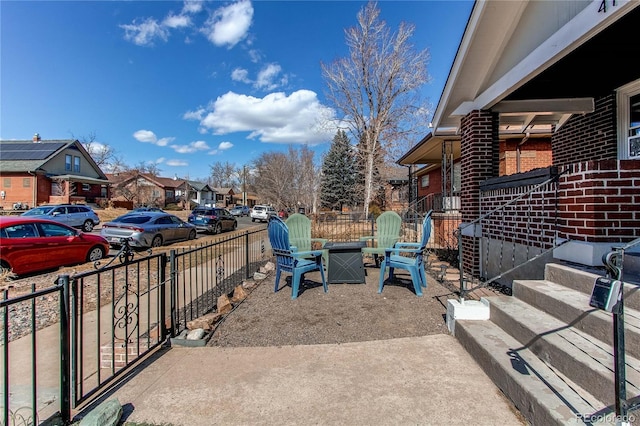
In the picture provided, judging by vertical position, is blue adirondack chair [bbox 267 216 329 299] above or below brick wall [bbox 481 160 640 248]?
below

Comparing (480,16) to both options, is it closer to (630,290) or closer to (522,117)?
(522,117)

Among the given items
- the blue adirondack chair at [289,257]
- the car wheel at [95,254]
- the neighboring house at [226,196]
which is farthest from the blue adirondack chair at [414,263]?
the neighboring house at [226,196]

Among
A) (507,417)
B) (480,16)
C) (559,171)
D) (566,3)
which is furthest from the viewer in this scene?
(480,16)

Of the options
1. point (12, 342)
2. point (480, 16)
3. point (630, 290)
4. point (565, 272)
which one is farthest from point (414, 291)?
point (12, 342)

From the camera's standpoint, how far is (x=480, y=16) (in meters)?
4.73

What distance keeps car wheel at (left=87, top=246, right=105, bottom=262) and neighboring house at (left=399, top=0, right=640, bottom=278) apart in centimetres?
957

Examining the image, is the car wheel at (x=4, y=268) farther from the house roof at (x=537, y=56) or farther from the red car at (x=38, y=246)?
the house roof at (x=537, y=56)

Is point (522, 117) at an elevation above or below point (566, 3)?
below

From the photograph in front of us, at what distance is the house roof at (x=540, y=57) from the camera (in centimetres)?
367

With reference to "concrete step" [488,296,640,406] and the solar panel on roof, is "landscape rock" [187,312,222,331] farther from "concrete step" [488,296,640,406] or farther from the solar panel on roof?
the solar panel on roof

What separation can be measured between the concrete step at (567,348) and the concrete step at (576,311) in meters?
0.05

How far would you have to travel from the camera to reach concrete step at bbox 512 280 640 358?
213 centimetres

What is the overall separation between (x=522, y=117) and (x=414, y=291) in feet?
16.0

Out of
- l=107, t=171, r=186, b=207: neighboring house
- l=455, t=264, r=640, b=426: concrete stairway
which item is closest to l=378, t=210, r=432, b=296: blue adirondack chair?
l=455, t=264, r=640, b=426: concrete stairway
